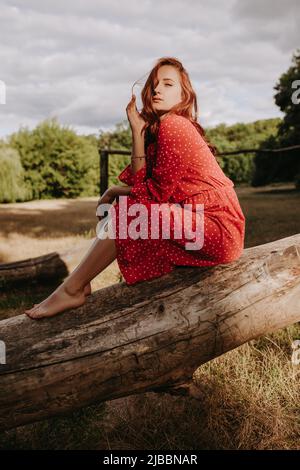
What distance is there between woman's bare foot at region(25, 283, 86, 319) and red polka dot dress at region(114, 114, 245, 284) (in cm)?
27

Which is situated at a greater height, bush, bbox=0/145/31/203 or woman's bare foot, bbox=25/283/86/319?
bush, bbox=0/145/31/203

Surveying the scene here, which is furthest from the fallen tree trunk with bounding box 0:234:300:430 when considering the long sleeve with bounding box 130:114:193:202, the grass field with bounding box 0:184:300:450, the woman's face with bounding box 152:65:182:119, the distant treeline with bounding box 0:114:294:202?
the distant treeline with bounding box 0:114:294:202

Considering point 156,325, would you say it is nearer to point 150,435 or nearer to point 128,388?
point 128,388

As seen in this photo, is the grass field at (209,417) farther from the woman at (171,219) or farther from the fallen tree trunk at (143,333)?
the woman at (171,219)

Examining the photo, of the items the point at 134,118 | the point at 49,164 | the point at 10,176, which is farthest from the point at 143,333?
the point at 49,164

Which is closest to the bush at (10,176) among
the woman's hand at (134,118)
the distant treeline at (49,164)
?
the distant treeline at (49,164)

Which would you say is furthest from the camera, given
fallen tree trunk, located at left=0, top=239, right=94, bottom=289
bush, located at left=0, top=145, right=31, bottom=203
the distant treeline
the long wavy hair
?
the distant treeline

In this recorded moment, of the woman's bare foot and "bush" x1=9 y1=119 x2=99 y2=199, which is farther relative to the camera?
"bush" x1=9 y1=119 x2=99 y2=199

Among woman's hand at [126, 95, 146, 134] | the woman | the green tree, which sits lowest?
the woman

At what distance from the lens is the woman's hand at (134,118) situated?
91.9 inches

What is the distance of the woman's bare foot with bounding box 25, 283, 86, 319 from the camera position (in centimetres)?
201

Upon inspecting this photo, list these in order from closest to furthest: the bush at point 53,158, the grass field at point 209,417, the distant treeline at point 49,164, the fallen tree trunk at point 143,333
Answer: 1. the fallen tree trunk at point 143,333
2. the grass field at point 209,417
3. the distant treeline at point 49,164
4. the bush at point 53,158

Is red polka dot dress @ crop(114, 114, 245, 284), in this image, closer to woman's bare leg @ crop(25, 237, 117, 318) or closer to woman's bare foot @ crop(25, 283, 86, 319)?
woman's bare leg @ crop(25, 237, 117, 318)

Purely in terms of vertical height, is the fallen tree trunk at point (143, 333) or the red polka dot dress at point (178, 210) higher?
the red polka dot dress at point (178, 210)
